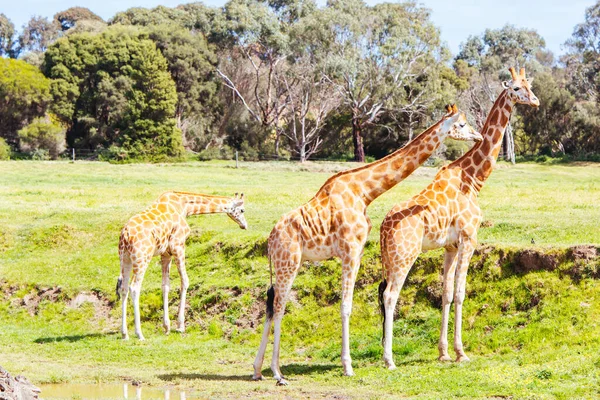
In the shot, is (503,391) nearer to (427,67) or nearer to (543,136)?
(427,67)

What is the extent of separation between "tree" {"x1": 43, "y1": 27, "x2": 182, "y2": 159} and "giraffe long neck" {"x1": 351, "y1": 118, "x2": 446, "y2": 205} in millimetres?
52095

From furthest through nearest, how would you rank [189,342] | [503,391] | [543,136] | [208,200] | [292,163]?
[543,136] < [292,163] < [208,200] < [189,342] < [503,391]

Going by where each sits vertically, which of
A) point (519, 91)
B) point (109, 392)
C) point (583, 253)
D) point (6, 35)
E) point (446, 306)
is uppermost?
point (6, 35)

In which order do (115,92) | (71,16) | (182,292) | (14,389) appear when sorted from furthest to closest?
(71,16) < (115,92) < (182,292) < (14,389)

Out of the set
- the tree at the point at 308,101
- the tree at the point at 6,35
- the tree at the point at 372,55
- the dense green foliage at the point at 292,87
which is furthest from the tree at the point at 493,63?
the tree at the point at 6,35

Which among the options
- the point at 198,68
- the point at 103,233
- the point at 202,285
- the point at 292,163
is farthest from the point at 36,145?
the point at 202,285

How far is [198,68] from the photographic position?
76.0 m

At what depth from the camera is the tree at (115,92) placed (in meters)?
67.9

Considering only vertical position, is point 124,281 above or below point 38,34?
below

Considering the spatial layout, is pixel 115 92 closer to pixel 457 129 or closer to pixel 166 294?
pixel 166 294

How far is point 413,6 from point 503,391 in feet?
206

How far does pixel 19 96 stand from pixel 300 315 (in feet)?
185

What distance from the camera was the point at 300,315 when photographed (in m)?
19.8

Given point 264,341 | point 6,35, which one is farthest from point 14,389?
point 6,35
